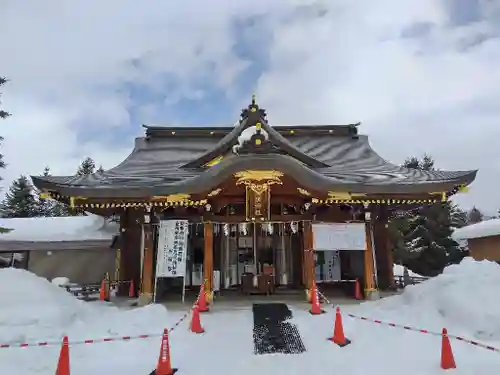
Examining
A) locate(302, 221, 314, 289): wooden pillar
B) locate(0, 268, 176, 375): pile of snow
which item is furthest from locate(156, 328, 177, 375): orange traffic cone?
locate(302, 221, 314, 289): wooden pillar

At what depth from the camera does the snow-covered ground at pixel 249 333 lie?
240 inches

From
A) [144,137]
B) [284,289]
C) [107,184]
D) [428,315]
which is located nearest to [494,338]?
[428,315]

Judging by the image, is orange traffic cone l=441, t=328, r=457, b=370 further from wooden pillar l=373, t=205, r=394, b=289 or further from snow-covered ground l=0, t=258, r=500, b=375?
wooden pillar l=373, t=205, r=394, b=289

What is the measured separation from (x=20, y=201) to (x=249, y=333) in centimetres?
3351

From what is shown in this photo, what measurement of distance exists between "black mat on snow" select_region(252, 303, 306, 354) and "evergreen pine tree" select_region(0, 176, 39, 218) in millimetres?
31035

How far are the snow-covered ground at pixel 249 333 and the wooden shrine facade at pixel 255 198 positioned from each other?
8.91 feet

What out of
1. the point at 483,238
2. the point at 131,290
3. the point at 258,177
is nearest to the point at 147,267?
the point at 131,290

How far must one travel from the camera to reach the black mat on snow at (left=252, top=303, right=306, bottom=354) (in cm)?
705

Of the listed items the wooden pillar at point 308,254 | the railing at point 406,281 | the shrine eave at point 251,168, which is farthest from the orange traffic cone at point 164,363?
the railing at point 406,281

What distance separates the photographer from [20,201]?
34438 mm

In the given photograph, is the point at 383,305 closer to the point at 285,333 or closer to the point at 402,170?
the point at 285,333

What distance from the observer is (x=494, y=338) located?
718 centimetres

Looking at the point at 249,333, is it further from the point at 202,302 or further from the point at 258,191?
the point at 258,191

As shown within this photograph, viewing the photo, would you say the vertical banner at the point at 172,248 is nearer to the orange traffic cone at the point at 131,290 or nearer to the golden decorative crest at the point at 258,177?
the golden decorative crest at the point at 258,177
